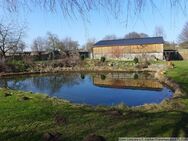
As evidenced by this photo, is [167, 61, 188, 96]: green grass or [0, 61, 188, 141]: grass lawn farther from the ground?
[167, 61, 188, 96]: green grass

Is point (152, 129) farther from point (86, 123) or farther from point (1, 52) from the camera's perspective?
point (1, 52)

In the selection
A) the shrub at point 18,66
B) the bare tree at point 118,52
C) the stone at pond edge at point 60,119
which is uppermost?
the bare tree at point 118,52

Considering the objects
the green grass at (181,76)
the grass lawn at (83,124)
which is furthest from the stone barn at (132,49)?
the grass lawn at (83,124)

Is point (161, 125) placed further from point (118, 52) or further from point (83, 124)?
point (118, 52)

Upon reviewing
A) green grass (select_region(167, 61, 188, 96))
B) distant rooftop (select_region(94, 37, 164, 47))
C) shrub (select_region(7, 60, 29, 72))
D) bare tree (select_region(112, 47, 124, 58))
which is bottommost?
green grass (select_region(167, 61, 188, 96))

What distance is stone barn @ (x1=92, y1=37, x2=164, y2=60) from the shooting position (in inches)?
2012

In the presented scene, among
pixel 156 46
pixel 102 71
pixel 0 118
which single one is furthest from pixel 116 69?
pixel 0 118

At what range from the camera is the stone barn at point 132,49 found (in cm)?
5109

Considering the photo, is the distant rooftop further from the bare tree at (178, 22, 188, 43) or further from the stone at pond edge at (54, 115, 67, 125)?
the stone at pond edge at (54, 115, 67, 125)

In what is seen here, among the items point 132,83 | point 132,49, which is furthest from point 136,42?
point 132,83

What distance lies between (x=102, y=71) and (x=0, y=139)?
107 feet

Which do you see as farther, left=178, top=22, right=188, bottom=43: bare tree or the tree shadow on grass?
left=178, top=22, right=188, bottom=43: bare tree

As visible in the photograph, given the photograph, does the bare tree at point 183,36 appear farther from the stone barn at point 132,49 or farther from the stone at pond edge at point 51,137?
the stone at pond edge at point 51,137

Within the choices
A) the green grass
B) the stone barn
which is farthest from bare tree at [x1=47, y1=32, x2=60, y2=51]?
the green grass
